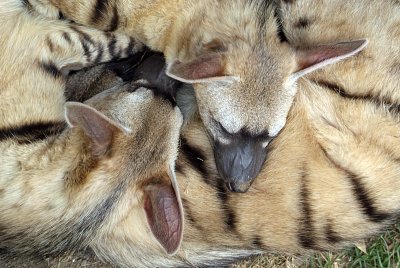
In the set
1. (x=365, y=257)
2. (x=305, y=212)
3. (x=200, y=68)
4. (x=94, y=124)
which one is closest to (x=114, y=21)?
(x=200, y=68)

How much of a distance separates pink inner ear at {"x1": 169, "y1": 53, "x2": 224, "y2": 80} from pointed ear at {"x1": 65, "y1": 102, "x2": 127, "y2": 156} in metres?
0.27

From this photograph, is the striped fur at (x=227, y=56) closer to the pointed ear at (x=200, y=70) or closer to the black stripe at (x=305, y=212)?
the pointed ear at (x=200, y=70)

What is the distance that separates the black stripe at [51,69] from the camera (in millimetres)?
2869

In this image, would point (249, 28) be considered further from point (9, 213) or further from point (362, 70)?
point (9, 213)

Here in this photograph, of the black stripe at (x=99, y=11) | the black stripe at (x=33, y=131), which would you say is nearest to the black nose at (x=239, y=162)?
the black stripe at (x=33, y=131)

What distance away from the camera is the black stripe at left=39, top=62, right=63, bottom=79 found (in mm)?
2869

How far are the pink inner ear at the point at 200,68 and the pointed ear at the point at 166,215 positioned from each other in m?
0.38

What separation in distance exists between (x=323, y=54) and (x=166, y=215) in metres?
0.80

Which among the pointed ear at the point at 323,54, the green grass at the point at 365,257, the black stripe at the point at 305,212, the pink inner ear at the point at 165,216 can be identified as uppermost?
the pointed ear at the point at 323,54

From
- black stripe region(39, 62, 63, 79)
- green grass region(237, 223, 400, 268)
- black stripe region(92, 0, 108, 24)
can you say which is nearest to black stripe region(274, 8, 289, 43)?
black stripe region(92, 0, 108, 24)

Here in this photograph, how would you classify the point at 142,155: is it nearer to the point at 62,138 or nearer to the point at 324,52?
the point at 62,138

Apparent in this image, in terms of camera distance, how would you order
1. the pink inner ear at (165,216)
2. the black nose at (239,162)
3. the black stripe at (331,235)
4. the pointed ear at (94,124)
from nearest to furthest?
the pointed ear at (94,124)
the pink inner ear at (165,216)
the black nose at (239,162)
the black stripe at (331,235)

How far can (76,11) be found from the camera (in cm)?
293

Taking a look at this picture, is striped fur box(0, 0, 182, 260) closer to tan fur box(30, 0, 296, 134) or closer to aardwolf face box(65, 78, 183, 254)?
aardwolf face box(65, 78, 183, 254)
